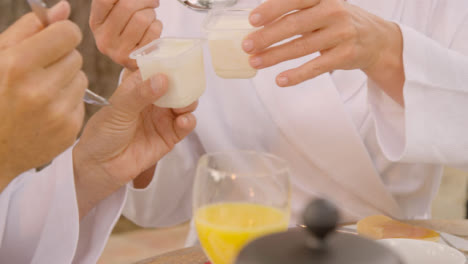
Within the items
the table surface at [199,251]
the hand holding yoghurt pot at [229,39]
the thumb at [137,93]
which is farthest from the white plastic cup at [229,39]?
the table surface at [199,251]

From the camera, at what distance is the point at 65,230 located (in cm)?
111

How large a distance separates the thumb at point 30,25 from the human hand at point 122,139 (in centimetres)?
24

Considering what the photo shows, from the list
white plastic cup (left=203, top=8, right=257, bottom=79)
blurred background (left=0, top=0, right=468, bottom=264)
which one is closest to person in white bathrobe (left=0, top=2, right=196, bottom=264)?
white plastic cup (left=203, top=8, right=257, bottom=79)

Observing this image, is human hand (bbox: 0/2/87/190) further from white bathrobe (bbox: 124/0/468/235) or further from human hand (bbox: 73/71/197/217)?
white bathrobe (bbox: 124/0/468/235)

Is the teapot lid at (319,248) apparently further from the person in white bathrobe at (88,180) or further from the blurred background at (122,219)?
the blurred background at (122,219)

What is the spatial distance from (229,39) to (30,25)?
38 cm

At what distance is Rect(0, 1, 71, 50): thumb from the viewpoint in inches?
33.9

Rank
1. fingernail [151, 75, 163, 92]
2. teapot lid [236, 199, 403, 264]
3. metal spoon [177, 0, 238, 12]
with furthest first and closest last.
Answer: metal spoon [177, 0, 238, 12] → fingernail [151, 75, 163, 92] → teapot lid [236, 199, 403, 264]

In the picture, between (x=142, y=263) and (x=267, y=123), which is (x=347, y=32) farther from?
(x=142, y=263)

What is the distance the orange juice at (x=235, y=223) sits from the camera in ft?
2.54

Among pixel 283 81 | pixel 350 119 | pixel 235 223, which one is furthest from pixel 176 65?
pixel 350 119

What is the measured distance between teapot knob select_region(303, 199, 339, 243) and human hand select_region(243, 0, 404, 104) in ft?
2.03

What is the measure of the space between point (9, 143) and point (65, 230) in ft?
1.04

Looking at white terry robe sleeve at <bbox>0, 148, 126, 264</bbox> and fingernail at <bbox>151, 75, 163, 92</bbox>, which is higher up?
fingernail at <bbox>151, 75, 163, 92</bbox>
